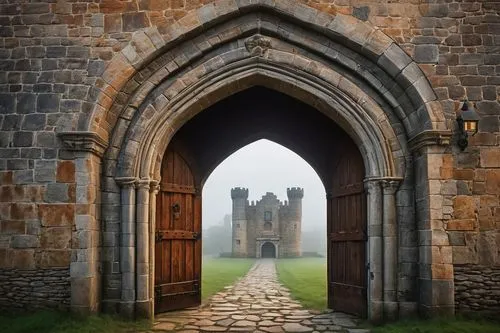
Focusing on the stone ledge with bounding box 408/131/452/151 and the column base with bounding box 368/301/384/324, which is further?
the column base with bounding box 368/301/384/324

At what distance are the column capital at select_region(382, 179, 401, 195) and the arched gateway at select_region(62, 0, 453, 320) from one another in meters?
0.01

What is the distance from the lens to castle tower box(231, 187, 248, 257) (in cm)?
3728

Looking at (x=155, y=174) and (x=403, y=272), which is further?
(x=155, y=174)

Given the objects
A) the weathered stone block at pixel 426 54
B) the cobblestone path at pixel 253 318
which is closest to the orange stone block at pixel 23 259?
the cobblestone path at pixel 253 318

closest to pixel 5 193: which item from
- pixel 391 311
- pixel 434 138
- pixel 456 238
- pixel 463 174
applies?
pixel 391 311

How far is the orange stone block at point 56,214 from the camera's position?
552 cm

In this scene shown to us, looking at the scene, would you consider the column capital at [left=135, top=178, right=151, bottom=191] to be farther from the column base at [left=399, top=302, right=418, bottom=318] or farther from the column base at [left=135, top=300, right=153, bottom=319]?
the column base at [left=399, top=302, right=418, bottom=318]

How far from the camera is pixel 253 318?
6148 mm

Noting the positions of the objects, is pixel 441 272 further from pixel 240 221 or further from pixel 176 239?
pixel 240 221

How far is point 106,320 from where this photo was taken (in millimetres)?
5402

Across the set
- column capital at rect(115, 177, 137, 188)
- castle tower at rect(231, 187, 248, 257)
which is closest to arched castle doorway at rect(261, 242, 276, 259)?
castle tower at rect(231, 187, 248, 257)

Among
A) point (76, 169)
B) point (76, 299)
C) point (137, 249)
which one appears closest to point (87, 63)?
point (76, 169)

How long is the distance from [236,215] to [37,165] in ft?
109

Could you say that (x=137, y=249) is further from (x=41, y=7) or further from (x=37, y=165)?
(x=41, y=7)
